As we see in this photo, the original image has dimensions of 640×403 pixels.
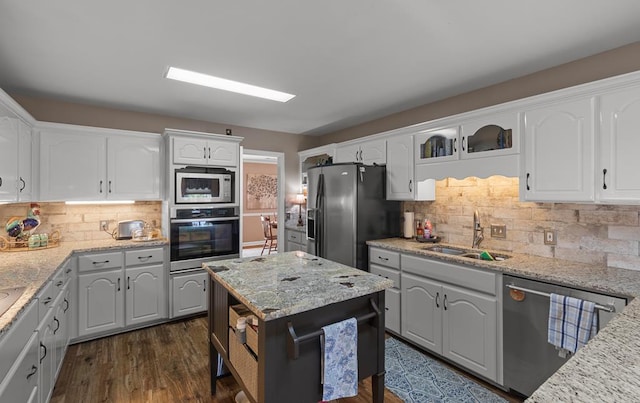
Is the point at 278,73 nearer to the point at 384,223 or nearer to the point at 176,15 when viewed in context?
the point at 176,15

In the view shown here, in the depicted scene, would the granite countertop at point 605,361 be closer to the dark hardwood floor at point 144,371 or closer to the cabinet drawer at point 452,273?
the cabinet drawer at point 452,273

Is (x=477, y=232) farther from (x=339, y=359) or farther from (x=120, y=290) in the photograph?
(x=120, y=290)

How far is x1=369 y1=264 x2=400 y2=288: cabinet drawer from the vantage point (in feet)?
9.79

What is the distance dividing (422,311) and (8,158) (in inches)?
139

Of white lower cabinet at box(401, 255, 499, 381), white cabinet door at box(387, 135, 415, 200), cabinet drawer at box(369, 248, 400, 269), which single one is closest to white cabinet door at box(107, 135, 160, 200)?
cabinet drawer at box(369, 248, 400, 269)

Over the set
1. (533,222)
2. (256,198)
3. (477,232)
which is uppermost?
(256,198)

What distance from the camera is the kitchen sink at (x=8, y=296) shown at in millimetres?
1400

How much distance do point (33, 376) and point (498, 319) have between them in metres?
2.87

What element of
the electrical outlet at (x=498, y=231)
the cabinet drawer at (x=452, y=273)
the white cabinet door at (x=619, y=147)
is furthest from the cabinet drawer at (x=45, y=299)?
the white cabinet door at (x=619, y=147)

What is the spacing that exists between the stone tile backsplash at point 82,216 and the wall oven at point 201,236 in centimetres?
56

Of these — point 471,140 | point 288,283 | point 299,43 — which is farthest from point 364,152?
point 288,283

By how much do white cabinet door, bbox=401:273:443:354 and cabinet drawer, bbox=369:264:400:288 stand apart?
7cm

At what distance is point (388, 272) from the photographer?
3.09 m

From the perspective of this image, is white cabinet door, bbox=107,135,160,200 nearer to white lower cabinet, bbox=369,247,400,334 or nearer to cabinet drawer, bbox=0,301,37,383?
cabinet drawer, bbox=0,301,37,383
